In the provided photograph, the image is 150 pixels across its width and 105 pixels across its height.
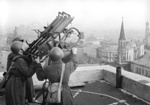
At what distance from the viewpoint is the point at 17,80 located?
3277 mm

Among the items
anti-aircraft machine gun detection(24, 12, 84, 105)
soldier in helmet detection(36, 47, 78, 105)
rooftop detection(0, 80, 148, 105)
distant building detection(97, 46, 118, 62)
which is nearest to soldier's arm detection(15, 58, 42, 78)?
soldier in helmet detection(36, 47, 78, 105)

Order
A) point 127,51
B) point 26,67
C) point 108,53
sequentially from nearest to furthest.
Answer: point 26,67 → point 127,51 → point 108,53

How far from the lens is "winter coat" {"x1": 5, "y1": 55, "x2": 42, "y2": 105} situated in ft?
10.4

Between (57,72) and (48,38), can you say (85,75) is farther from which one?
(57,72)

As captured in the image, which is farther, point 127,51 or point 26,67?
point 127,51

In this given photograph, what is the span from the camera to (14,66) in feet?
10.7

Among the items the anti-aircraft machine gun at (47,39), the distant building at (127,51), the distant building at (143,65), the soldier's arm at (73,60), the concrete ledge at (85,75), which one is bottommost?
the distant building at (143,65)

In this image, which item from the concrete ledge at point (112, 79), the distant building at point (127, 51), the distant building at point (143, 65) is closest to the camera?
the concrete ledge at point (112, 79)

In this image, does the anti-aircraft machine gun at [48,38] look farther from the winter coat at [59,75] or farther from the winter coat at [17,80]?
the winter coat at [59,75]

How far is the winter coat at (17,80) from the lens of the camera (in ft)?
10.4

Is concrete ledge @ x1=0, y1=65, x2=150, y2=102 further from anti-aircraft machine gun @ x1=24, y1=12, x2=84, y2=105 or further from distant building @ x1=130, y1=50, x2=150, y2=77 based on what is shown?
distant building @ x1=130, y1=50, x2=150, y2=77

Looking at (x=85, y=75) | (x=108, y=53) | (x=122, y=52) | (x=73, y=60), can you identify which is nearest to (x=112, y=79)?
(x=85, y=75)

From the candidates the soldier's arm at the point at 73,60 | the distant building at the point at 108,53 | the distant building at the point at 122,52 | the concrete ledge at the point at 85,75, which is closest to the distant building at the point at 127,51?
the distant building at the point at 122,52

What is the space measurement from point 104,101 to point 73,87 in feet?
4.24
